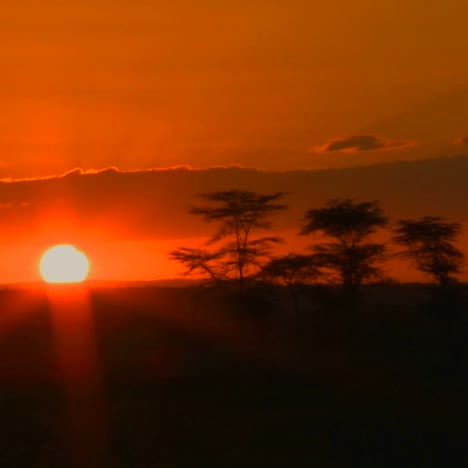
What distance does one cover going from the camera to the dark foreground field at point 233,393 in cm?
2123

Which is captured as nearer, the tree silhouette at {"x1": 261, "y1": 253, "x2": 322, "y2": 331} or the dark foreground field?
the dark foreground field

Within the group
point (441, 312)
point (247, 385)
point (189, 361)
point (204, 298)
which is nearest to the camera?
point (247, 385)

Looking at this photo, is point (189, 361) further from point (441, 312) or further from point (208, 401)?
point (441, 312)

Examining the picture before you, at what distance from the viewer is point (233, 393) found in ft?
93.7

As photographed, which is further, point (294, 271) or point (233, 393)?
point (294, 271)

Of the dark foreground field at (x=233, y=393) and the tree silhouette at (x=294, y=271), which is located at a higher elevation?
the tree silhouette at (x=294, y=271)

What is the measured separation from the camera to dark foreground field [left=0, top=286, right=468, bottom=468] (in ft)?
69.7

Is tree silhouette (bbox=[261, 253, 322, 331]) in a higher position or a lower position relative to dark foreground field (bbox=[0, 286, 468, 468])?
higher

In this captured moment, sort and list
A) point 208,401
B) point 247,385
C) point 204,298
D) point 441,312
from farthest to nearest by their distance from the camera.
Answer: point 204,298
point 441,312
point 247,385
point 208,401

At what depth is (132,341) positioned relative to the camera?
47938 millimetres

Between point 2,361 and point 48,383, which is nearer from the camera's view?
point 48,383

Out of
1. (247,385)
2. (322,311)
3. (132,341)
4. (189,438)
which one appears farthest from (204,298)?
(189,438)

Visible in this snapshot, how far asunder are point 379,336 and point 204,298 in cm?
1038

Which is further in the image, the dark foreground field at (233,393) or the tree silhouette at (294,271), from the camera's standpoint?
the tree silhouette at (294,271)
